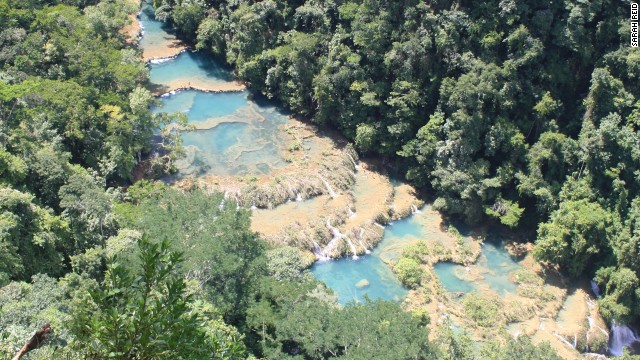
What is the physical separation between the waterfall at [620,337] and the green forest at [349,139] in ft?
1.91

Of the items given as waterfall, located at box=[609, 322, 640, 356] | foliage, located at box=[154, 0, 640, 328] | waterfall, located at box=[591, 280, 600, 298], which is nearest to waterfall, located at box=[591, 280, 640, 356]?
waterfall, located at box=[609, 322, 640, 356]

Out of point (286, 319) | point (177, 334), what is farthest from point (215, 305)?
point (177, 334)

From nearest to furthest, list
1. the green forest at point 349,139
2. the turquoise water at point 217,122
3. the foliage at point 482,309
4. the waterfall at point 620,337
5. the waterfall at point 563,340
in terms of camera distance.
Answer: the green forest at point 349,139, the waterfall at point 563,340, the foliage at point 482,309, the waterfall at point 620,337, the turquoise water at point 217,122

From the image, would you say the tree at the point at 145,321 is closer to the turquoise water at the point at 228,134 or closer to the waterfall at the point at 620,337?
the waterfall at the point at 620,337

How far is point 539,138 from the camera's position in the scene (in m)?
29.5

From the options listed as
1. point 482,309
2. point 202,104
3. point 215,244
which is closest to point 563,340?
point 482,309

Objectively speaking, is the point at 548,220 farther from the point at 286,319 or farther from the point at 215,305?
the point at 215,305

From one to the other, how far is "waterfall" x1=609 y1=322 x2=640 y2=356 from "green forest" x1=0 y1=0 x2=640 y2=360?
0.58m

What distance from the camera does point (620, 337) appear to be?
25.5 metres

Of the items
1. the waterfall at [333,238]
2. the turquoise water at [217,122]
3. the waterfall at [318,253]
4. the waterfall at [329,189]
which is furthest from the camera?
the turquoise water at [217,122]

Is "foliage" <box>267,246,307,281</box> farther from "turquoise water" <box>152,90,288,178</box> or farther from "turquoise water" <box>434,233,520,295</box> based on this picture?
"turquoise water" <box>152,90,288,178</box>

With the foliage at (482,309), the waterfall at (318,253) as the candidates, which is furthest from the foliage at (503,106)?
the waterfall at (318,253)

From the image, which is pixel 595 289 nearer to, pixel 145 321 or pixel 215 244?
pixel 215 244

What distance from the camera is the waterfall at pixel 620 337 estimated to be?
25.2 metres
